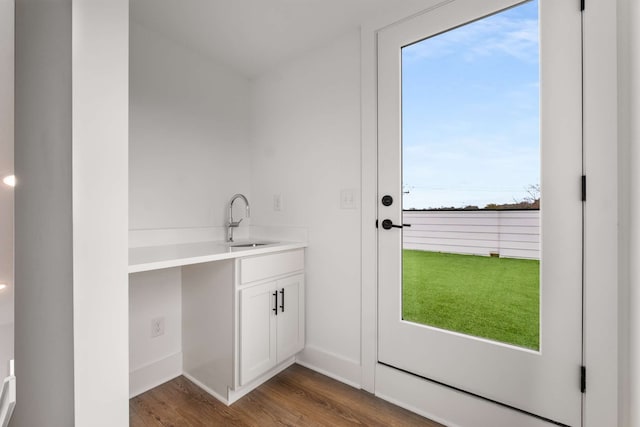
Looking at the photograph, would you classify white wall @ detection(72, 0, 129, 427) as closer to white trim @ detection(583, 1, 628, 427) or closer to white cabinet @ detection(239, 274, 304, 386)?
white cabinet @ detection(239, 274, 304, 386)

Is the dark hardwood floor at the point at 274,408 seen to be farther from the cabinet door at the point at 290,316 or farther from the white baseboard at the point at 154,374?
the cabinet door at the point at 290,316

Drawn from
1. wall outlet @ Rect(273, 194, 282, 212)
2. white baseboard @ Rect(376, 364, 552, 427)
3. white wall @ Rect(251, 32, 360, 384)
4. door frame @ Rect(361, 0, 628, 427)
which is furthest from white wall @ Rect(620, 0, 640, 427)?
wall outlet @ Rect(273, 194, 282, 212)

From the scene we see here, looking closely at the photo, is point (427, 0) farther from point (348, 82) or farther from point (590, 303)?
point (590, 303)

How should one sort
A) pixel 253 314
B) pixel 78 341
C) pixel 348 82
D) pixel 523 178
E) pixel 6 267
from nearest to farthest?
pixel 6 267 < pixel 78 341 < pixel 523 178 < pixel 253 314 < pixel 348 82

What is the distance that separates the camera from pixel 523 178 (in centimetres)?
137

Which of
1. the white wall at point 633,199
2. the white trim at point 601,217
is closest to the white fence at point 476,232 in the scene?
the white trim at point 601,217

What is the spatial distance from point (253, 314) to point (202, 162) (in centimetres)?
118

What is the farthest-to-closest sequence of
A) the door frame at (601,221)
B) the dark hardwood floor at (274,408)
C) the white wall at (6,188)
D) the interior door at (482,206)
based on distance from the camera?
the dark hardwood floor at (274,408)
the interior door at (482,206)
the door frame at (601,221)
the white wall at (6,188)

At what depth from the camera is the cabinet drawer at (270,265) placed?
167 centimetres

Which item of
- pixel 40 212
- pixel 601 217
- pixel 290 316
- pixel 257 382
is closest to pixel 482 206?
pixel 601 217

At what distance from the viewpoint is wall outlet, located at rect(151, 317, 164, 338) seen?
1.84m

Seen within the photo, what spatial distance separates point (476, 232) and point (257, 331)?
4.46 feet

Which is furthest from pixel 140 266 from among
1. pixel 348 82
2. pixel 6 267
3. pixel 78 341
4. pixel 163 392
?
pixel 348 82

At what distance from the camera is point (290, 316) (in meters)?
1.98
